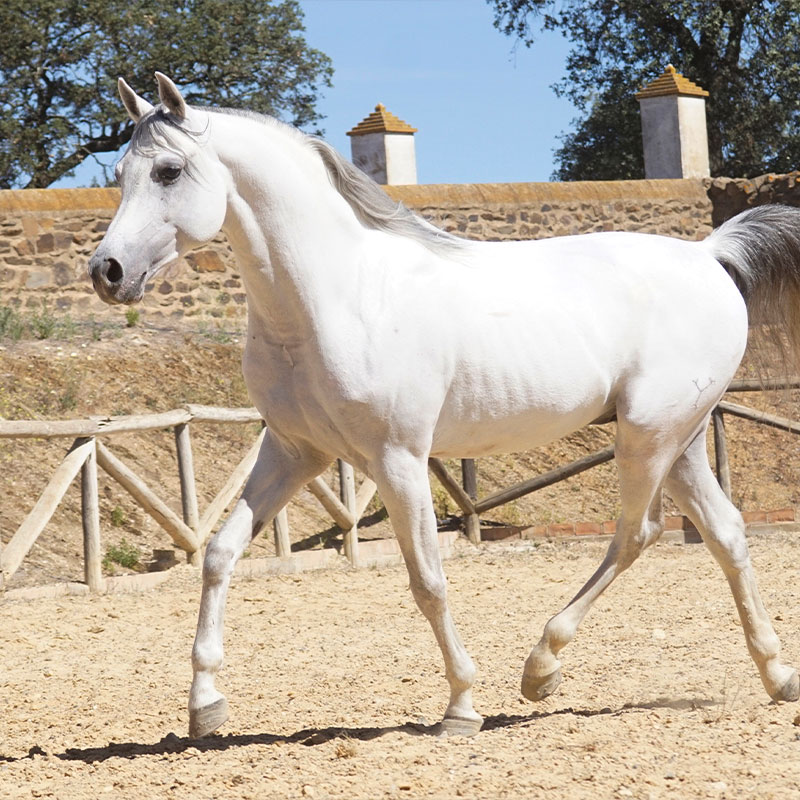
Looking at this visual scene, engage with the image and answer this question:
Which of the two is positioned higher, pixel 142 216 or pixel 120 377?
pixel 142 216

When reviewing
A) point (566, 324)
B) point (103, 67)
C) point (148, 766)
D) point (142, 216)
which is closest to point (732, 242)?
point (566, 324)

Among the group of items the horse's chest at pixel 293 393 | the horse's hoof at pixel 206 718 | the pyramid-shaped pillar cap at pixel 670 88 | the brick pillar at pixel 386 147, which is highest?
the pyramid-shaped pillar cap at pixel 670 88

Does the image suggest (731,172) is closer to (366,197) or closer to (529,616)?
(529,616)

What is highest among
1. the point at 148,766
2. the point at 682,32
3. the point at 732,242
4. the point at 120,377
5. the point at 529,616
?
the point at 682,32

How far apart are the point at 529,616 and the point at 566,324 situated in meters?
3.07

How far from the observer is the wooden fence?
7.73 metres

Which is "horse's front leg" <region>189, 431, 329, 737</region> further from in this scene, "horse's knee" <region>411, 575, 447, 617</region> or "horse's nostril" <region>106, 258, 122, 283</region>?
"horse's nostril" <region>106, 258, 122, 283</region>

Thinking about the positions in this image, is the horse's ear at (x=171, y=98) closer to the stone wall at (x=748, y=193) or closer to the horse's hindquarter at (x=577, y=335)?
the horse's hindquarter at (x=577, y=335)

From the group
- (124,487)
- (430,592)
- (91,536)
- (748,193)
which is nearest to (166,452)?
(124,487)

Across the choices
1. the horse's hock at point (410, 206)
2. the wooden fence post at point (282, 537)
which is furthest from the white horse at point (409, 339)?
the horse's hock at point (410, 206)

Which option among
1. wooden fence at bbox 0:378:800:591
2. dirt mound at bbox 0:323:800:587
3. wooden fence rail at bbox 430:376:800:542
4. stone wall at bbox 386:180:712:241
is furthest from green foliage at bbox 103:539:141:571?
stone wall at bbox 386:180:712:241

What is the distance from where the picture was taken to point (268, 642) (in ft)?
21.2

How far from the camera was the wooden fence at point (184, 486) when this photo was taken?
7.73 m

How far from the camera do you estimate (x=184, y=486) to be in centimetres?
876
